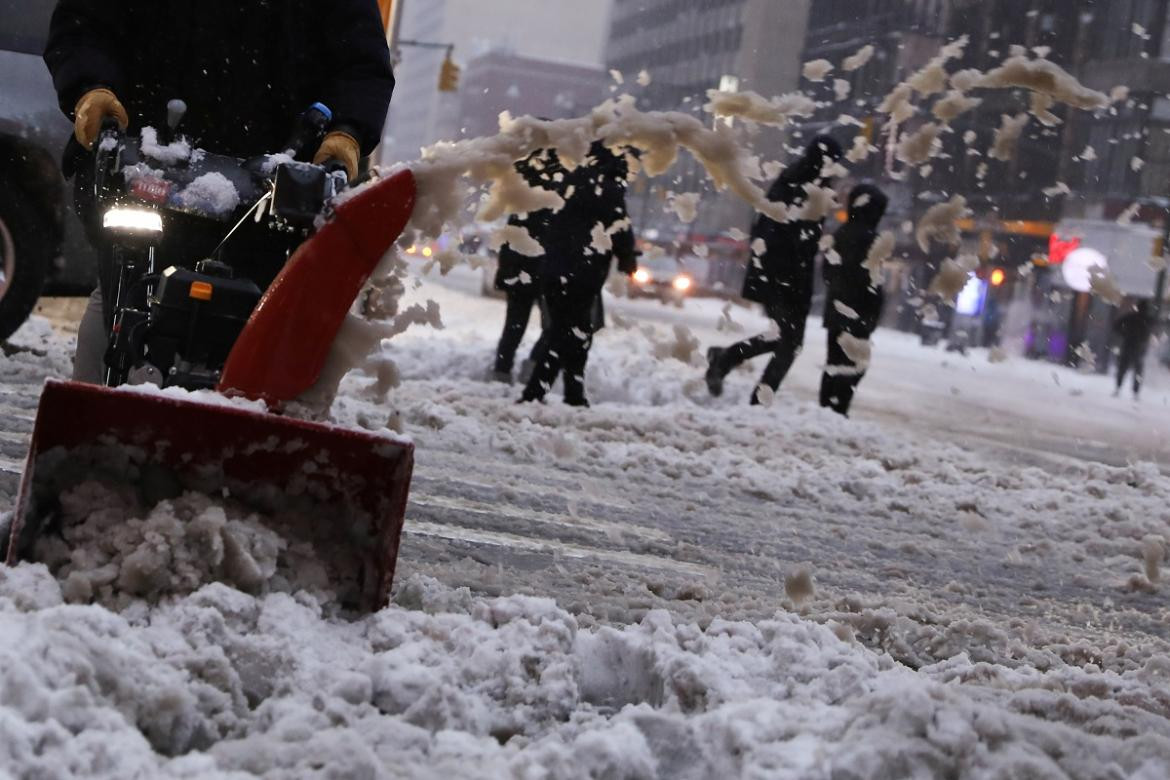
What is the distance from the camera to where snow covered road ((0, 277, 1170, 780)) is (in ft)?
9.06

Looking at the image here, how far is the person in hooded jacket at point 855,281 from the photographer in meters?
10.7

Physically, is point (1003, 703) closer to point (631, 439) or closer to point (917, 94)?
point (917, 94)

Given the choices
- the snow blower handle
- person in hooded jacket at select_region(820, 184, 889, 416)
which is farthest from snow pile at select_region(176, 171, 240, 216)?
person in hooded jacket at select_region(820, 184, 889, 416)

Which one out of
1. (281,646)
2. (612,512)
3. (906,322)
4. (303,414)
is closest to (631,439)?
(612,512)

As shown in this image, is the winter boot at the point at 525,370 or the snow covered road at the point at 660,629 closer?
the snow covered road at the point at 660,629

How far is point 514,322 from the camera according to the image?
1120 centimetres

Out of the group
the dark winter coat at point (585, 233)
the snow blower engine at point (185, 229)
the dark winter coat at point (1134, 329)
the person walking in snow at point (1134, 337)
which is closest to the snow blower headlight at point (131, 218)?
the snow blower engine at point (185, 229)

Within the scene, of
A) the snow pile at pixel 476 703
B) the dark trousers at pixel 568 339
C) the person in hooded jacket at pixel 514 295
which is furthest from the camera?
the person in hooded jacket at pixel 514 295

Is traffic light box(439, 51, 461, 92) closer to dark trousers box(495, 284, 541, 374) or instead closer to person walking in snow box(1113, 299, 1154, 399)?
person walking in snow box(1113, 299, 1154, 399)

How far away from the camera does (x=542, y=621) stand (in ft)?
11.7

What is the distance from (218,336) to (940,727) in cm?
204

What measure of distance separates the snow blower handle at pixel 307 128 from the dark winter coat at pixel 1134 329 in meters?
21.9

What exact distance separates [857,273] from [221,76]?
278 inches

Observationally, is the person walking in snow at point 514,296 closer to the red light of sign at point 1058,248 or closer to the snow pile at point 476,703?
the snow pile at point 476,703
